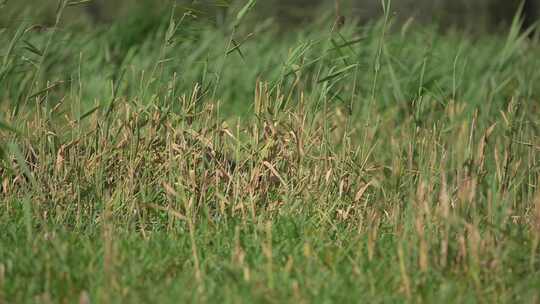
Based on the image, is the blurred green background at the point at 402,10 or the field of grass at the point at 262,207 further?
the blurred green background at the point at 402,10

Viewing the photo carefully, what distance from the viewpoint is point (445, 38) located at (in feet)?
20.6

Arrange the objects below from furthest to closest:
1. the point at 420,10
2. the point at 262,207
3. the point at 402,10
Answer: the point at 402,10 → the point at 420,10 → the point at 262,207

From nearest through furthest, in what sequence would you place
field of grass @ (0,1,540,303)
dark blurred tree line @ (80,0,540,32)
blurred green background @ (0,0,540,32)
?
field of grass @ (0,1,540,303) < blurred green background @ (0,0,540,32) < dark blurred tree line @ (80,0,540,32)

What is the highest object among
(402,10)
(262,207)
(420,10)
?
(262,207)

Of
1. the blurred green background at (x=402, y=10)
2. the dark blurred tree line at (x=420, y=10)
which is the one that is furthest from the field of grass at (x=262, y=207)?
the dark blurred tree line at (x=420, y=10)

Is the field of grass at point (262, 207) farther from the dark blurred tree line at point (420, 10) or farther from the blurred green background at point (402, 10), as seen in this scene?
the dark blurred tree line at point (420, 10)

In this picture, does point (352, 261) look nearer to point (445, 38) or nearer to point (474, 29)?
point (445, 38)

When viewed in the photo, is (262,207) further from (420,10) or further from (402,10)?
(402,10)

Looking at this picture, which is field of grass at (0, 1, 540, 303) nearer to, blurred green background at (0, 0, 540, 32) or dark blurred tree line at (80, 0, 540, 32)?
blurred green background at (0, 0, 540, 32)

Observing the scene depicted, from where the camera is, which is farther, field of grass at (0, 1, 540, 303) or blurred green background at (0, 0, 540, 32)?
blurred green background at (0, 0, 540, 32)

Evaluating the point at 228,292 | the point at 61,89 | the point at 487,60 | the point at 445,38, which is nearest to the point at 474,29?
the point at 445,38

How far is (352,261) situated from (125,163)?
963mm

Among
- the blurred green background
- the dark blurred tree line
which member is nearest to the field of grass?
the blurred green background

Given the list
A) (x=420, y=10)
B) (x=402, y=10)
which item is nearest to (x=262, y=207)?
(x=420, y=10)
